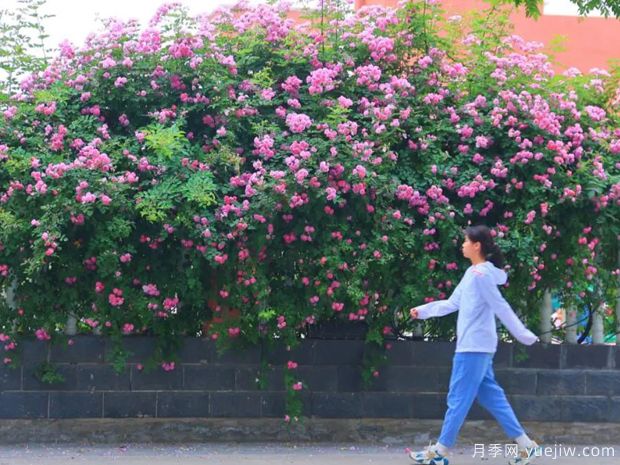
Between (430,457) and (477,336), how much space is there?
899 millimetres

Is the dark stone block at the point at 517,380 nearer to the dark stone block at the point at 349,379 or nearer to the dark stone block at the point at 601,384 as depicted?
the dark stone block at the point at 601,384

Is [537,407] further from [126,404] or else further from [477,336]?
[126,404]

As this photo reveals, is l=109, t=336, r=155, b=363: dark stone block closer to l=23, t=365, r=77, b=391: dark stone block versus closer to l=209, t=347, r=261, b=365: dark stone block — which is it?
l=23, t=365, r=77, b=391: dark stone block

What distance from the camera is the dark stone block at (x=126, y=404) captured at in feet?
21.7

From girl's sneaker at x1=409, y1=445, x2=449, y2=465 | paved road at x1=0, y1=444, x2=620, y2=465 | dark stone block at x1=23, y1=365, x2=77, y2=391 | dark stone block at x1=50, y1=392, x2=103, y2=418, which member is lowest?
paved road at x1=0, y1=444, x2=620, y2=465

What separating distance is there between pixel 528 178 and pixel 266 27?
7.91ft

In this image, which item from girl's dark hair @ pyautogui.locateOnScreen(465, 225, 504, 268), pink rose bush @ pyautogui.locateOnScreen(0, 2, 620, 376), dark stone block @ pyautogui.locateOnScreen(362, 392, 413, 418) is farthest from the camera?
dark stone block @ pyautogui.locateOnScreen(362, 392, 413, 418)

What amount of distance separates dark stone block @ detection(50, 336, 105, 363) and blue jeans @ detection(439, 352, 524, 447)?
2637 mm

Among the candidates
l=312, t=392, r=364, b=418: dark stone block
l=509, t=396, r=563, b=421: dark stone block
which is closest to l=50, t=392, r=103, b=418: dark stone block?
l=312, t=392, r=364, b=418: dark stone block

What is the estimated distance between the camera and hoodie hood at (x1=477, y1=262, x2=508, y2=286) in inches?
228

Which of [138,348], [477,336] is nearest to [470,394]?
[477,336]

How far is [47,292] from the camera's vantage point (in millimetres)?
6379

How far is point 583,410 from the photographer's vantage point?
22.5 feet

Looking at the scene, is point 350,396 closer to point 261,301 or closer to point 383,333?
point 383,333
